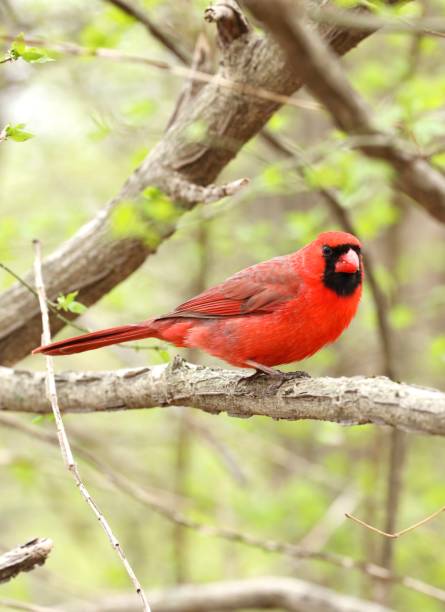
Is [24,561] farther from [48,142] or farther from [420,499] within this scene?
[48,142]

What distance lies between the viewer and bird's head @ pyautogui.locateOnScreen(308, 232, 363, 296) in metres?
3.26

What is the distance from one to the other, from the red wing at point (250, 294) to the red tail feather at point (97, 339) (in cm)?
17

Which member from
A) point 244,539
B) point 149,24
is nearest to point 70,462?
point 244,539

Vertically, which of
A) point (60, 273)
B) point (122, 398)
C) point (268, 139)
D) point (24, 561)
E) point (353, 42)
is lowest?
point (24, 561)

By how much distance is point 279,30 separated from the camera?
1.52 metres

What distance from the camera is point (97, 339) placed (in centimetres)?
311

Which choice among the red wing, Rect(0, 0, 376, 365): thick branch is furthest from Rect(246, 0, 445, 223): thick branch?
the red wing

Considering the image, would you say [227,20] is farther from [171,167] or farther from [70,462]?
[70,462]

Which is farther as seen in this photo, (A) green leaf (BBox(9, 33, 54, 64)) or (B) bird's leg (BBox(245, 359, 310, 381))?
(B) bird's leg (BBox(245, 359, 310, 381))

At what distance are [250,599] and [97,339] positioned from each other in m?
1.98

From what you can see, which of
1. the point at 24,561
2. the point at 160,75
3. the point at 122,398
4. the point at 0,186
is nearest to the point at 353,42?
the point at 122,398

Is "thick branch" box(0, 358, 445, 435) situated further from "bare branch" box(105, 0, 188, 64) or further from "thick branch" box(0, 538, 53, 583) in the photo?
"bare branch" box(105, 0, 188, 64)

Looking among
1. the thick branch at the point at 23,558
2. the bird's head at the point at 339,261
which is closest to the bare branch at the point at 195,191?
the bird's head at the point at 339,261

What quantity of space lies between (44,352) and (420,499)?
3.99 meters
